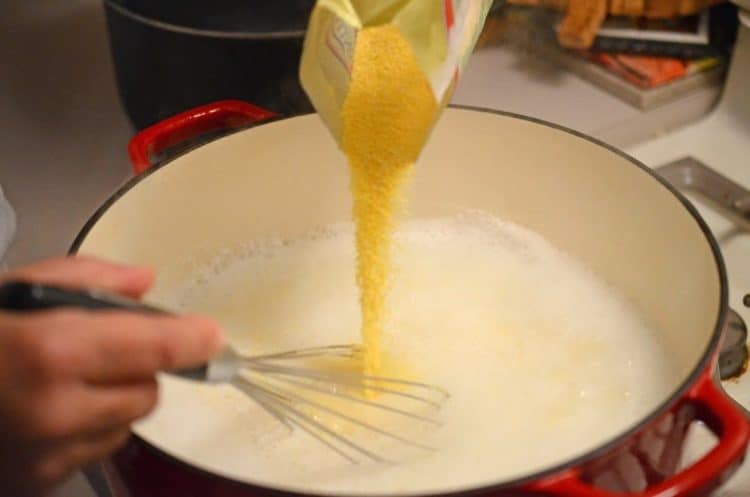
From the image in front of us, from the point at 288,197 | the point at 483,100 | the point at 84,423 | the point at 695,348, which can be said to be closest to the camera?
the point at 84,423

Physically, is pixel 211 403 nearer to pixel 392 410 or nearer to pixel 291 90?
pixel 392 410

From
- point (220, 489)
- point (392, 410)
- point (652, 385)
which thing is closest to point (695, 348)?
point (652, 385)

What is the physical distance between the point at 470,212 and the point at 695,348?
7.5 inches

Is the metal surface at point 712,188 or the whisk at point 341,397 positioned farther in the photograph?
the metal surface at point 712,188

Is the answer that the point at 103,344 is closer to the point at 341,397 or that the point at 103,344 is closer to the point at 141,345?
the point at 141,345

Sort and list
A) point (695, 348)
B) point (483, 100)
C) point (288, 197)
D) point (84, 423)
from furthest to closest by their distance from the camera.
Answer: point (483, 100) < point (288, 197) < point (695, 348) < point (84, 423)

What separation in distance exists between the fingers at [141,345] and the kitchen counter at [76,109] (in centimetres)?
44

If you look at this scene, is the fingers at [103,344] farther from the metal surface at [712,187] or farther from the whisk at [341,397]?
the metal surface at [712,187]

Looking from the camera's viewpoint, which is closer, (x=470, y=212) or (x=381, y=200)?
(x=381, y=200)

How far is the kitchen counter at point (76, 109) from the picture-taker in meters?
0.71

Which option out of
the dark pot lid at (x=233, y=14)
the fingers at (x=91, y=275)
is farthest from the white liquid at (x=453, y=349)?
the dark pot lid at (x=233, y=14)

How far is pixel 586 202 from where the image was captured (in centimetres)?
56

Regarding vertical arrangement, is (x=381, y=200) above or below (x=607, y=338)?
above

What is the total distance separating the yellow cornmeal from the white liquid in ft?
0.34
